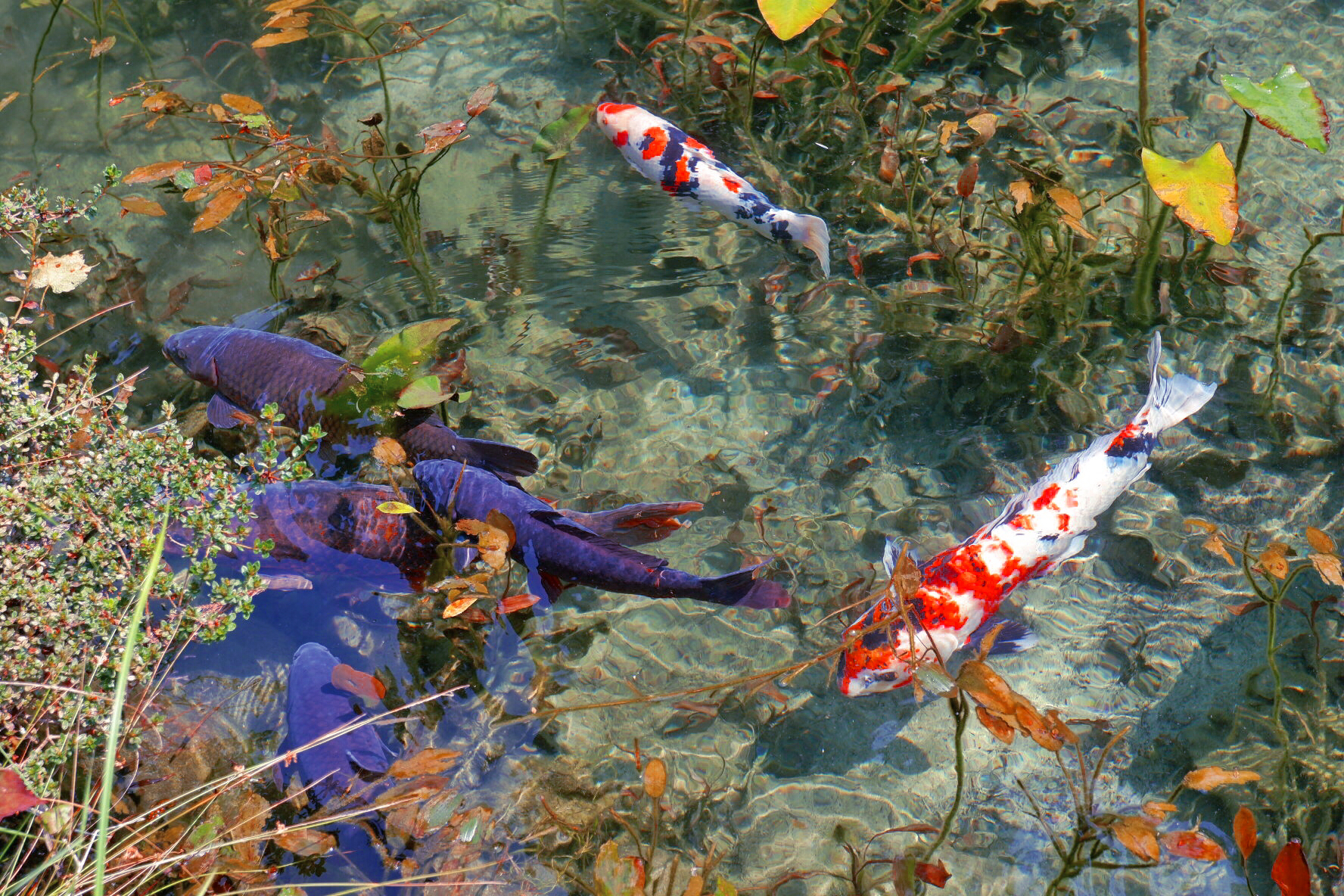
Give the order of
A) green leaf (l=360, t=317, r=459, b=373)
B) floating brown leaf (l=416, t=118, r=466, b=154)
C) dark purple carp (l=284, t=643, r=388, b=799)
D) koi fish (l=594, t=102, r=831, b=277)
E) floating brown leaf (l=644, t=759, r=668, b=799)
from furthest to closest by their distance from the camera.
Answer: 1. koi fish (l=594, t=102, r=831, b=277)
2. floating brown leaf (l=416, t=118, r=466, b=154)
3. green leaf (l=360, t=317, r=459, b=373)
4. dark purple carp (l=284, t=643, r=388, b=799)
5. floating brown leaf (l=644, t=759, r=668, b=799)

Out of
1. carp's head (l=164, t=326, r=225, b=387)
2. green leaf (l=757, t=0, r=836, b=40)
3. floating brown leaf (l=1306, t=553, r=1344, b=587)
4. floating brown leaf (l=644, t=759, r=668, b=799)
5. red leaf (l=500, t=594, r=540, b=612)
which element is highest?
green leaf (l=757, t=0, r=836, b=40)

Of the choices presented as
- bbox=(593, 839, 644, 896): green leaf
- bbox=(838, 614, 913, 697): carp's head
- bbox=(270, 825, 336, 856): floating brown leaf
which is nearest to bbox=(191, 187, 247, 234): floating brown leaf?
bbox=(270, 825, 336, 856): floating brown leaf

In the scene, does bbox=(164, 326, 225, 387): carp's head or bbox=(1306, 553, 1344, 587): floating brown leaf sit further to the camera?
bbox=(164, 326, 225, 387): carp's head

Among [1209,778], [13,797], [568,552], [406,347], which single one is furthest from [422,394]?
[1209,778]

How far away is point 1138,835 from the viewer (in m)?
2.26

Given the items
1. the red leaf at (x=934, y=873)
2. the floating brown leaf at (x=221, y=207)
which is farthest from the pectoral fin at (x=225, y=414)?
the red leaf at (x=934, y=873)

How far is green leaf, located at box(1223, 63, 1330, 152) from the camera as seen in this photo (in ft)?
9.18

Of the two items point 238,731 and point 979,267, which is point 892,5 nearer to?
point 979,267

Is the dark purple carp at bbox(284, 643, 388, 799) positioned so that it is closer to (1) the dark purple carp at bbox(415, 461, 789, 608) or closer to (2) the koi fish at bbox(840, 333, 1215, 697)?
(1) the dark purple carp at bbox(415, 461, 789, 608)

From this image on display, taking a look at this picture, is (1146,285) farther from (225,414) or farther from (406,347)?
(225,414)

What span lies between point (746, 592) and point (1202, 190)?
6.06 ft

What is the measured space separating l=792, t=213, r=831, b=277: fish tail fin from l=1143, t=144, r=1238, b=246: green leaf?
4.74 feet

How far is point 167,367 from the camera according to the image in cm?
418

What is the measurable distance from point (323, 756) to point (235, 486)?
3.02ft
